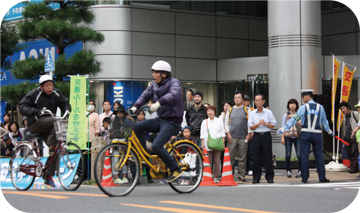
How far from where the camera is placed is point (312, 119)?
428 inches

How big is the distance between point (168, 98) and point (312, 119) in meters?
4.47

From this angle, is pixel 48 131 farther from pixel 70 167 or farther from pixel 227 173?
pixel 227 173

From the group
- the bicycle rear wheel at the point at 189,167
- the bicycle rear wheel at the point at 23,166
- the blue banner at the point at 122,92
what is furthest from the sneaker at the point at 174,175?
the blue banner at the point at 122,92

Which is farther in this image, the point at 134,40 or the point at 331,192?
the point at 134,40

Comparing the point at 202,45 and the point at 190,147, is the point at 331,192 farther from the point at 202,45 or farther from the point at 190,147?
the point at 202,45

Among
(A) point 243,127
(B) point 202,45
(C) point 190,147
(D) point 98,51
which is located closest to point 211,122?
(A) point 243,127

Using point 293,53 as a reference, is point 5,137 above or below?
below

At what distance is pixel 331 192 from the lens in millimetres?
8680

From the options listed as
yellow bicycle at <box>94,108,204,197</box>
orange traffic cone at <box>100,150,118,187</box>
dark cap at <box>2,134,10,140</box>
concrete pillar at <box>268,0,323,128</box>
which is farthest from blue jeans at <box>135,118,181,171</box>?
dark cap at <box>2,134,10,140</box>

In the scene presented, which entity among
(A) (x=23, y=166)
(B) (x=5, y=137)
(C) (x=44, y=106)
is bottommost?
(A) (x=23, y=166)

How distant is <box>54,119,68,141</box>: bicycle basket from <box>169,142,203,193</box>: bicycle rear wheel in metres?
1.91

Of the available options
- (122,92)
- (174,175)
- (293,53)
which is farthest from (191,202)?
(122,92)

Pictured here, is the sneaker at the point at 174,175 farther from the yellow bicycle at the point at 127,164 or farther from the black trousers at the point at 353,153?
the black trousers at the point at 353,153

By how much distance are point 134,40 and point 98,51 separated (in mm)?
1531
